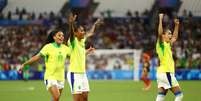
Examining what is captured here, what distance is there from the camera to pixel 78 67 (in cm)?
1301

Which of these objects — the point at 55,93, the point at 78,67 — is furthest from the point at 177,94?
the point at 55,93

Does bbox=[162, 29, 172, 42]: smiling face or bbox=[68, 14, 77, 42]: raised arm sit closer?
bbox=[68, 14, 77, 42]: raised arm

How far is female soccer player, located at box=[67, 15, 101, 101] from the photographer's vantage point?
12.9m

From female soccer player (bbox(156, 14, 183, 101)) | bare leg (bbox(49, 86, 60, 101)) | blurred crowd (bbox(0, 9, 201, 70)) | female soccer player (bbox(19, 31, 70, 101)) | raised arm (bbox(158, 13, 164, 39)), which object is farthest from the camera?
blurred crowd (bbox(0, 9, 201, 70))

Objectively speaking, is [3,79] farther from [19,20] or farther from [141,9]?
[141,9]

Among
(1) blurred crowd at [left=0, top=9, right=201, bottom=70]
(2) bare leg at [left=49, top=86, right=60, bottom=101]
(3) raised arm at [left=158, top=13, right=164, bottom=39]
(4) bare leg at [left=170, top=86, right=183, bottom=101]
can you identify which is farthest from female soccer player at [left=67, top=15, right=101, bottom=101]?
(1) blurred crowd at [left=0, top=9, right=201, bottom=70]

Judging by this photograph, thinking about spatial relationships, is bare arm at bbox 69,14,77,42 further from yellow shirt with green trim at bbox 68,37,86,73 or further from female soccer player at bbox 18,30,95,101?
female soccer player at bbox 18,30,95,101

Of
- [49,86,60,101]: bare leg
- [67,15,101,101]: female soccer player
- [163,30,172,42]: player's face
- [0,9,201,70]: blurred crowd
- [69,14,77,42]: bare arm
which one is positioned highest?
[0,9,201,70]: blurred crowd

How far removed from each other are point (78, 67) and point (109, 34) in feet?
113

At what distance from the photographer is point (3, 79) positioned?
4081cm

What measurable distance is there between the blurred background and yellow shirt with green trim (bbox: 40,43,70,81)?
26946 millimetres

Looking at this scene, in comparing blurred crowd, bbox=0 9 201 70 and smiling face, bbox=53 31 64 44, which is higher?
blurred crowd, bbox=0 9 201 70

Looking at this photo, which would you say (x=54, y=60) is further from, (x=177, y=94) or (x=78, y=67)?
(x=177, y=94)

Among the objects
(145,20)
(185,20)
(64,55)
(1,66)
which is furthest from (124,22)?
(64,55)
